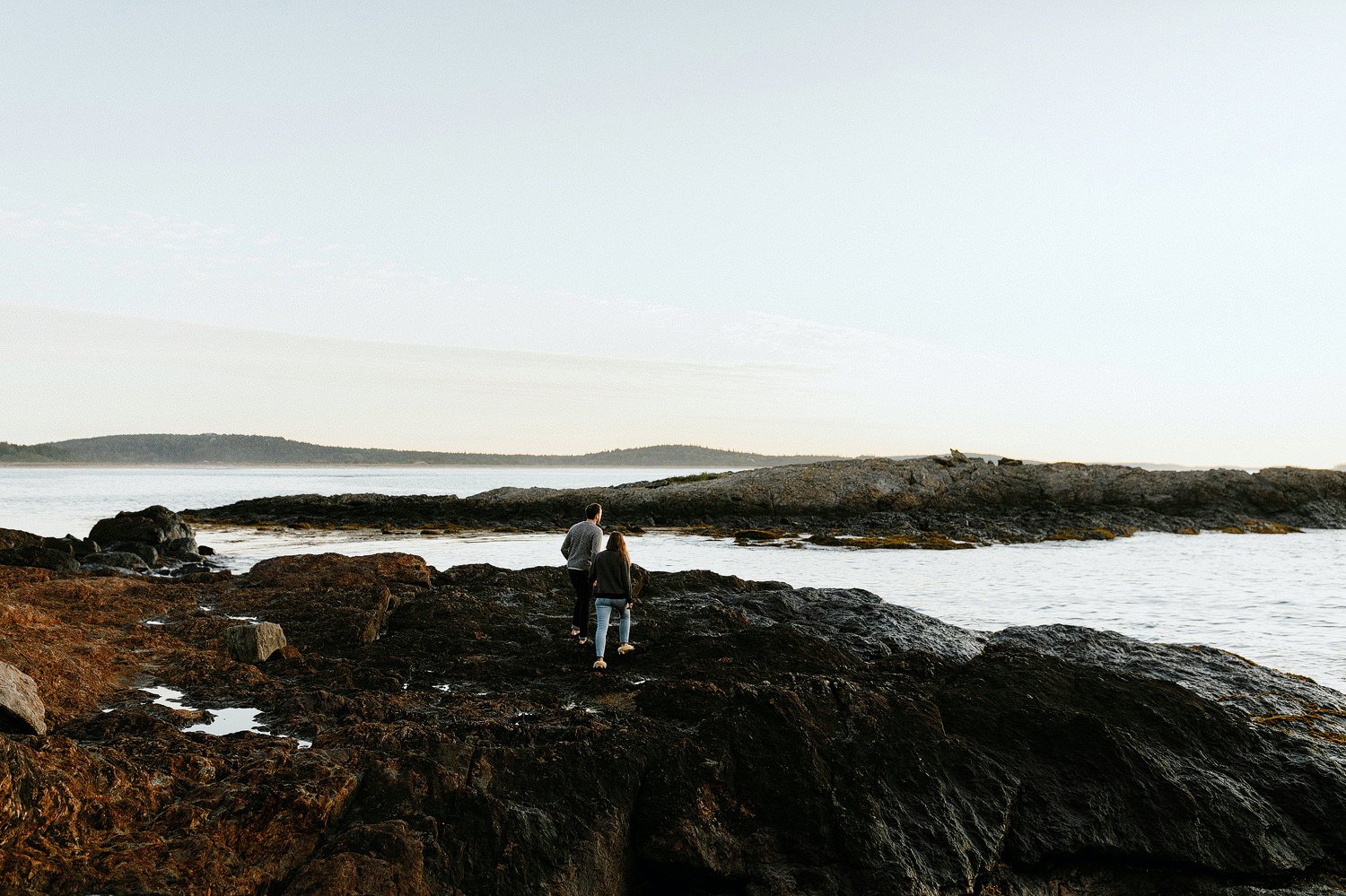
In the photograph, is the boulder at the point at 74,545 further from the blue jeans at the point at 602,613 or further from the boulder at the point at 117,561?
the blue jeans at the point at 602,613

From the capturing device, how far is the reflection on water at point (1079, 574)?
15555mm

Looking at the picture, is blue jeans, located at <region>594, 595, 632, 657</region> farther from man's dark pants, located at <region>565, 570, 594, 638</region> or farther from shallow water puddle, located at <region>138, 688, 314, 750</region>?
shallow water puddle, located at <region>138, 688, 314, 750</region>

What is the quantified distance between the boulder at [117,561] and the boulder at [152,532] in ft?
13.0

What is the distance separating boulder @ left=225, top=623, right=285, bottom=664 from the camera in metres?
9.82

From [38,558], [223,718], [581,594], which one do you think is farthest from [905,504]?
[223,718]

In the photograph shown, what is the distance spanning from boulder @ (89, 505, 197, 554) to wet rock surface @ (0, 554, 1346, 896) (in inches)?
657

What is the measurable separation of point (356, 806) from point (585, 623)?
248 inches

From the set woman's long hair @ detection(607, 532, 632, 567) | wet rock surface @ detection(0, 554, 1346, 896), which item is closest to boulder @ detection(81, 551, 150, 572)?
wet rock surface @ detection(0, 554, 1346, 896)

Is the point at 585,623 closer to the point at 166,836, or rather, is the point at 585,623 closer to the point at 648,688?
the point at 648,688

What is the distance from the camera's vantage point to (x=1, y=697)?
5.86 meters

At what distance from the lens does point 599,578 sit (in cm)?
1009

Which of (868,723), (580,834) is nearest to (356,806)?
(580,834)

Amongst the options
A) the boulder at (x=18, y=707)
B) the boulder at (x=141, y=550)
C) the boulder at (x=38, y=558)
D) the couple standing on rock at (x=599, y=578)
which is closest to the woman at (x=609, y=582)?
the couple standing on rock at (x=599, y=578)

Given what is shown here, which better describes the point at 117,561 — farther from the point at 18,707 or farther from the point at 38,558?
the point at 18,707
